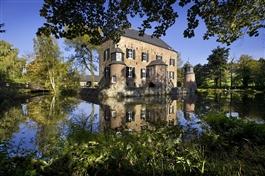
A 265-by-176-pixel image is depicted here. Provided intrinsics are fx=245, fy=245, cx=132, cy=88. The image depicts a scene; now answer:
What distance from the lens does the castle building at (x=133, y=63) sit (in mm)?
36781

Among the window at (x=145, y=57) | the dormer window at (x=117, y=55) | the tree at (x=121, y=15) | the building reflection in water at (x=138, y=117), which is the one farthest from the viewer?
the window at (x=145, y=57)

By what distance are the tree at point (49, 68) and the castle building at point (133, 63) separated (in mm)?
6905

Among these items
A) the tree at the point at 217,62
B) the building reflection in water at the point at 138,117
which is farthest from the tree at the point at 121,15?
the tree at the point at 217,62

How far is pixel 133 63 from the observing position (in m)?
41.8

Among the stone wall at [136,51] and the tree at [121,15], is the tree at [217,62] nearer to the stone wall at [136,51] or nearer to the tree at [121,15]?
the stone wall at [136,51]

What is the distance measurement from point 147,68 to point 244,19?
37.9 meters

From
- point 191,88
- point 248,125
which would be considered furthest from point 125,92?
point 248,125

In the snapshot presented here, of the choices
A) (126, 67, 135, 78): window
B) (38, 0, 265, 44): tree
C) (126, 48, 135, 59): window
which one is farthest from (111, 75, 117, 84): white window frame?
(38, 0, 265, 44): tree

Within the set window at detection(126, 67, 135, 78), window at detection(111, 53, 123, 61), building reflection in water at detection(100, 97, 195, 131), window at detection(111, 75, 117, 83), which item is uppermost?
window at detection(111, 53, 123, 61)

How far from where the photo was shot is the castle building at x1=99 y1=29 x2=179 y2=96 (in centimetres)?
3678

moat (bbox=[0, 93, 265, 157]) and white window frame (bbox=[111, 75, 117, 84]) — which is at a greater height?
white window frame (bbox=[111, 75, 117, 84])

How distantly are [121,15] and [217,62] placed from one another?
56.0m

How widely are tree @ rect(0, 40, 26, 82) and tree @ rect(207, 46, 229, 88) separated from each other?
41313 millimetres

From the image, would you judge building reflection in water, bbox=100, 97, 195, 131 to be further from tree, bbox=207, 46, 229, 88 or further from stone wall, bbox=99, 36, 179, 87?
tree, bbox=207, 46, 229, 88
